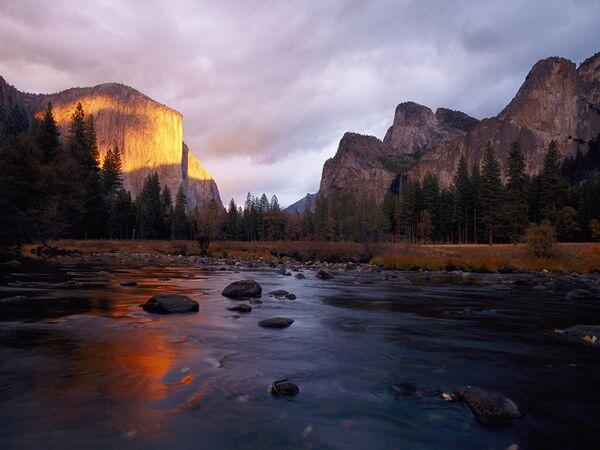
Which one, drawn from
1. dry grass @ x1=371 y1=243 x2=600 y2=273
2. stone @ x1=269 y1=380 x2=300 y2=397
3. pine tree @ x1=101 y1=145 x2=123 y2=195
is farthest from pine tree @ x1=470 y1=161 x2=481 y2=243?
stone @ x1=269 y1=380 x2=300 y2=397

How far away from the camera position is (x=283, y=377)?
6668 millimetres

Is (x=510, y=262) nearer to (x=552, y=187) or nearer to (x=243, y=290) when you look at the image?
(x=243, y=290)

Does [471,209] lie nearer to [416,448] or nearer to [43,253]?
[43,253]

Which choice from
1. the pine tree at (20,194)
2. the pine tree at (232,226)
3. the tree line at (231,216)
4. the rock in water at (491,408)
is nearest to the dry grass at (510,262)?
the tree line at (231,216)

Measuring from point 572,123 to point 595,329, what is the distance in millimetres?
226782

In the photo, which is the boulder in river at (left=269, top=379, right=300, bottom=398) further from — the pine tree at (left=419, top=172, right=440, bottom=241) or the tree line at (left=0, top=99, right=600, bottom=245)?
the pine tree at (left=419, top=172, right=440, bottom=241)

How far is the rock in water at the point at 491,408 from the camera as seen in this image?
5027mm

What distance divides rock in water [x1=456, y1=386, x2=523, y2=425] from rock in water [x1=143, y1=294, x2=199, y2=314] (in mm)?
9253

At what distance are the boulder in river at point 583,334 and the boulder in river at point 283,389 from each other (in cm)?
744

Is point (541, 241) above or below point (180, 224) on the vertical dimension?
below

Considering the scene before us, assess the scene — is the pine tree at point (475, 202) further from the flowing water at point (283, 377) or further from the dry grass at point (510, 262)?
the flowing water at point (283, 377)

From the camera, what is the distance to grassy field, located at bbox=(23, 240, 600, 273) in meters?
35.6

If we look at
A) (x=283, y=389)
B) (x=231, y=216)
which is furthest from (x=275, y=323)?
(x=231, y=216)

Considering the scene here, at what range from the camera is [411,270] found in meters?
37.2
